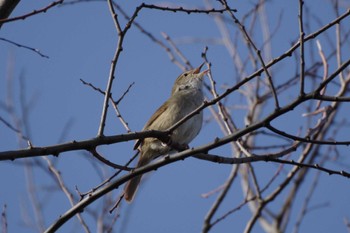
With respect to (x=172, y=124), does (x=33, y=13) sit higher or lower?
lower

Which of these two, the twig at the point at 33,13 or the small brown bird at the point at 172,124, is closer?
the twig at the point at 33,13

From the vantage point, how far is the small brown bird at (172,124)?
540cm

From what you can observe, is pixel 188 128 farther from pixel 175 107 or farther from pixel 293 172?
pixel 293 172

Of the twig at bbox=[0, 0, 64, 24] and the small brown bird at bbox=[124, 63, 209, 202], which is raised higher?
the small brown bird at bbox=[124, 63, 209, 202]

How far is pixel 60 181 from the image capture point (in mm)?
4621

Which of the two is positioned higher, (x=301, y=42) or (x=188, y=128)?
(x=188, y=128)

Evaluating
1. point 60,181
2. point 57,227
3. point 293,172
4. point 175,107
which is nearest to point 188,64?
point 175,107

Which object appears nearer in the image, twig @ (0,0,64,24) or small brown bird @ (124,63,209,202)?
twig @ (0,0,64,24)

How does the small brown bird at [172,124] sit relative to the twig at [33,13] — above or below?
above

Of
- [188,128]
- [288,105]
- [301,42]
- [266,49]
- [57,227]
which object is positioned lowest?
[57,227]

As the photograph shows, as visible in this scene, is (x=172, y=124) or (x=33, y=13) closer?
(x=33, y=13)

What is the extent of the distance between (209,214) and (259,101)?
1.68 m

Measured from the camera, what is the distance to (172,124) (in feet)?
18.3

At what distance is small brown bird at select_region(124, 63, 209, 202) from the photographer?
5.40 meters
